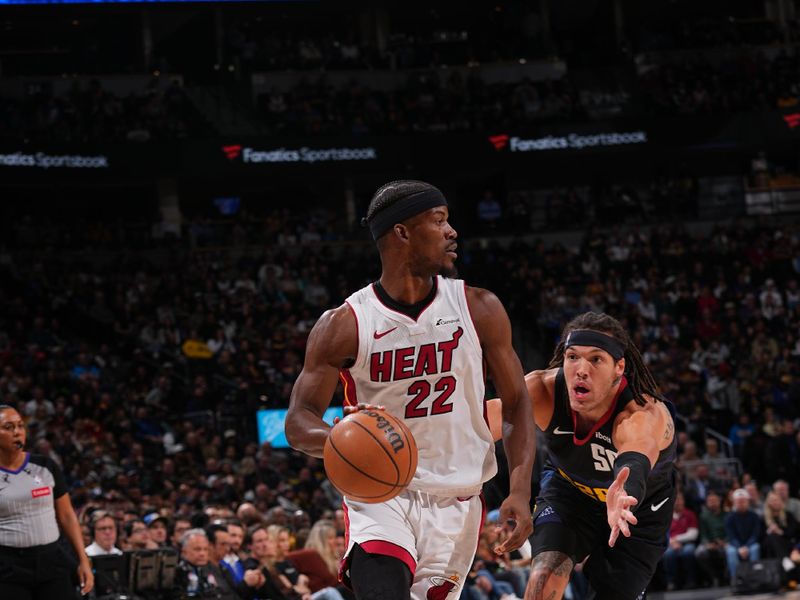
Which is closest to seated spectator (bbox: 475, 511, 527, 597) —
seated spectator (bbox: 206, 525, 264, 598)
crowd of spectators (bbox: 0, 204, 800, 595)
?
crowd of spectators (bbox: 0, 204, 800, 595)

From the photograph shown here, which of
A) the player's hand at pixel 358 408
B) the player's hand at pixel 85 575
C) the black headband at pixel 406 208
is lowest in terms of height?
the player's hand at pixel 85 575

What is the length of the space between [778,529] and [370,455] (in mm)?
11709

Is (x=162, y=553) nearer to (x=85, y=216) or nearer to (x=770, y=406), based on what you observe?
(x=770, y=406)

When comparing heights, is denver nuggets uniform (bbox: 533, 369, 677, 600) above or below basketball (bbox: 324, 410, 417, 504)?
below

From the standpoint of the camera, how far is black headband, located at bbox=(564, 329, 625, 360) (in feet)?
18.0

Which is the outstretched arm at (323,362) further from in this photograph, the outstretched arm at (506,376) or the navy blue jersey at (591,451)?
the navy blue jersey at (591,451)

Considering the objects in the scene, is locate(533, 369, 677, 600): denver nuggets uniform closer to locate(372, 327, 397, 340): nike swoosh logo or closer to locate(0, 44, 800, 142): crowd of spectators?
locate(372, 327, 397, 340): nike swoosh logo

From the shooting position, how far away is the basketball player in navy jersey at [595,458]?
5.46m

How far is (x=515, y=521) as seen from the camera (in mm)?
4102

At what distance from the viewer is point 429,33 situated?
1236 inches

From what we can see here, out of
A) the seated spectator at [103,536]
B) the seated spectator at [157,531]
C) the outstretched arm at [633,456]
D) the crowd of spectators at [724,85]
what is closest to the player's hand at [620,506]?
the outstretched arm at [633,456]

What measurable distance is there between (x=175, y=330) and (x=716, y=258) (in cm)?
1165

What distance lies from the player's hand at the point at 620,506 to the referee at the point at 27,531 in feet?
13.7

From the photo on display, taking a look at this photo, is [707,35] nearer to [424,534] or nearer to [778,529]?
[778,529]
